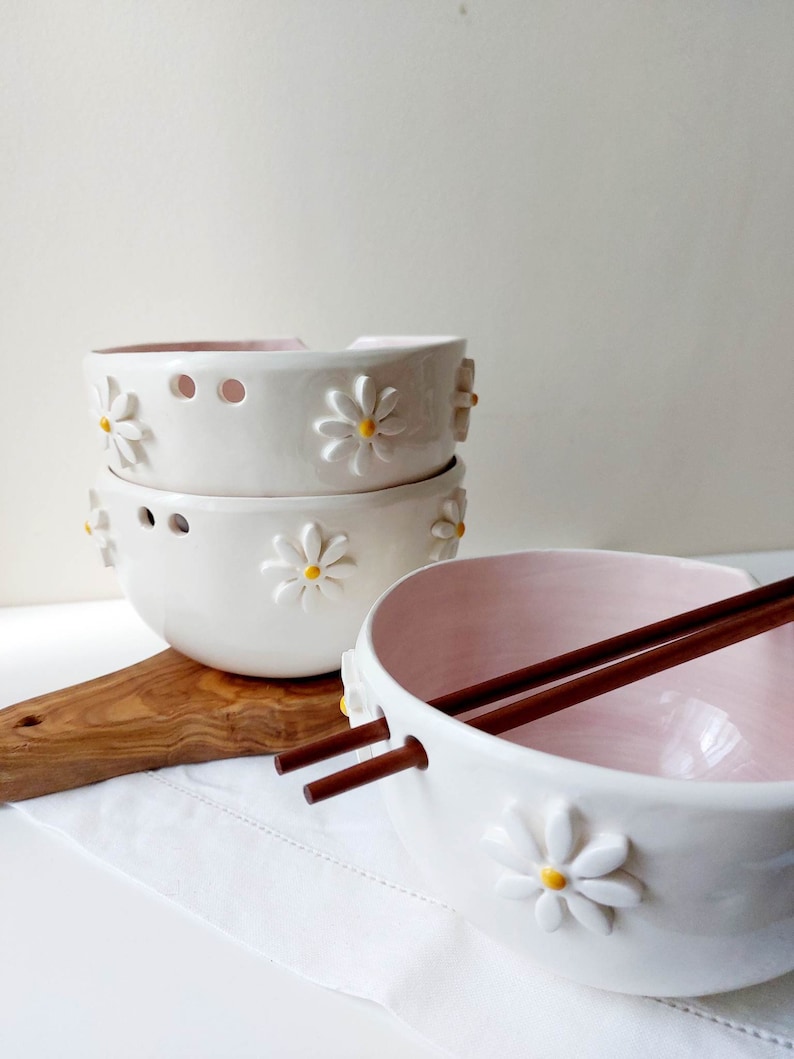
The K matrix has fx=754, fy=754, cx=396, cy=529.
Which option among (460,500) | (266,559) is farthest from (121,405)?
(460,500)

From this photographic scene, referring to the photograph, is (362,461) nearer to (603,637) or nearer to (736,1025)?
(603,637)

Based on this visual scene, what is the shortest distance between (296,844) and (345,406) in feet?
0.81

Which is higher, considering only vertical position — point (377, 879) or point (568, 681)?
point (568, 681)

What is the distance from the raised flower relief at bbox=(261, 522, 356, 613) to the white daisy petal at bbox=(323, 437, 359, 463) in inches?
1.6

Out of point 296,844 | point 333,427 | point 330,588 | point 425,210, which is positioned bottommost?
point 296,844

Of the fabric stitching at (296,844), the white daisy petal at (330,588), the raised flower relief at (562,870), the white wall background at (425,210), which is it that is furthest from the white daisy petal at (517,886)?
the white wall background at (425,210)

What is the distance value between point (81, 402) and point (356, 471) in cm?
37

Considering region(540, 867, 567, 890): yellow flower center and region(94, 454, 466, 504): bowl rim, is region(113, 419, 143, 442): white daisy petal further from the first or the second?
region(540, 867, 567, 890): yellow flower center

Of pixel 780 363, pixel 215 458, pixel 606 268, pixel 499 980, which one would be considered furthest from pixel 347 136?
pixel 499 980

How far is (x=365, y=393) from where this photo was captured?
43cm

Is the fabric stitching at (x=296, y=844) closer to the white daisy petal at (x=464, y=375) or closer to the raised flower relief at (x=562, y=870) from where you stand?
the raised flower relief at (x=562, y=870)

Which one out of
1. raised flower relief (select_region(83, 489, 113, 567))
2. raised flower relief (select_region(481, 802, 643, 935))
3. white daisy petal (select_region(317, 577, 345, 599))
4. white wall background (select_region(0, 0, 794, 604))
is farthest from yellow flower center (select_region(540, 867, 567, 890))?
white wall background (select_region(0, 0, 794, 604))

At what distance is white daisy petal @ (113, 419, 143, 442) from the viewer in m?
0.45

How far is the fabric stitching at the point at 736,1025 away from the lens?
30 cm
